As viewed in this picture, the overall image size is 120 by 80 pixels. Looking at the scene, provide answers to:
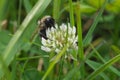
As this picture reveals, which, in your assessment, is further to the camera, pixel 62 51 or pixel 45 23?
pixel 45 23

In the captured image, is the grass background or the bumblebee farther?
the bumblebee

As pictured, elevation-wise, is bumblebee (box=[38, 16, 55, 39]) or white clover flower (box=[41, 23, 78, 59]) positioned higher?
bumblebee (box=[38, 16, 55, 39])

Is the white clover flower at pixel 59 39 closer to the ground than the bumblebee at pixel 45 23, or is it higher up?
closer to the ground

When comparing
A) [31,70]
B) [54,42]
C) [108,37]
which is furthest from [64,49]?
[108,37]

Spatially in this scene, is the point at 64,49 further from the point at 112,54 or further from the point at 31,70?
the point at 112,54
